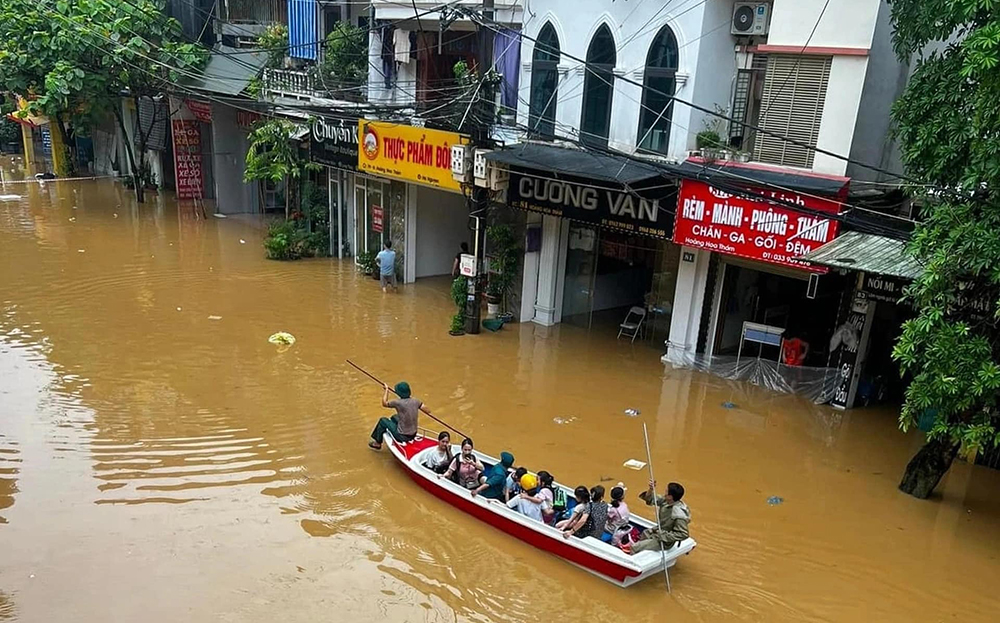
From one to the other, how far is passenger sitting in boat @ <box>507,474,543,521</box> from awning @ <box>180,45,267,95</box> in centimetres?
2067

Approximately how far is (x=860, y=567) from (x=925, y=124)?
226 inches

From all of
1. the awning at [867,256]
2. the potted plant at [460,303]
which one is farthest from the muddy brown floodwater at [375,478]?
the awning at [867,256]

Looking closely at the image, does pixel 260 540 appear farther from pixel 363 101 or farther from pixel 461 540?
pixel 363 101

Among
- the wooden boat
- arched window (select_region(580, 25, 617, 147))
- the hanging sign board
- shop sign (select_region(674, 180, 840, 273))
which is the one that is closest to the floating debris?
the hanging sign board

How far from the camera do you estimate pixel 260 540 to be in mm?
9102

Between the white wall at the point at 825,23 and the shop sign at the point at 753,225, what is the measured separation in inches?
103

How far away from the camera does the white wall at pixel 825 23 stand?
12148 mm

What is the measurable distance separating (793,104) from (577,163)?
4.03 metres

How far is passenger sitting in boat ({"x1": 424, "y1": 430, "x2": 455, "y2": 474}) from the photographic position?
1028cm

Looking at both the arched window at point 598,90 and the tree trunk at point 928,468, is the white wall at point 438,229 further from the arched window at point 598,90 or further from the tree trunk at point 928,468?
the tree trunk at point 928,468

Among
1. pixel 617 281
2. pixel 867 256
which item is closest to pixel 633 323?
pixel 617 281

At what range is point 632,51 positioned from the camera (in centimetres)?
1502

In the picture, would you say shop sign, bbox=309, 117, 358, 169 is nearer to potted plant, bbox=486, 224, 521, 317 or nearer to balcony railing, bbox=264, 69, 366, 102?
balcony railing, bbox=264, 69, 366, 102

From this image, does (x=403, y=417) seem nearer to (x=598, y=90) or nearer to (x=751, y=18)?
(x=598, y=90)
